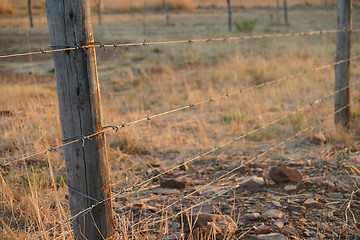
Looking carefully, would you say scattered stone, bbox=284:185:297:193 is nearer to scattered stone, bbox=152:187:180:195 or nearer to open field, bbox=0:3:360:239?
open field, bbox=0:3:360:239

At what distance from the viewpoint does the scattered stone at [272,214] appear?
281cm

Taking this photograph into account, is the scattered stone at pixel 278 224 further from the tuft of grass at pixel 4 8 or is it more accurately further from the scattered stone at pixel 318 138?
the tuft of grass at pixel 4 8

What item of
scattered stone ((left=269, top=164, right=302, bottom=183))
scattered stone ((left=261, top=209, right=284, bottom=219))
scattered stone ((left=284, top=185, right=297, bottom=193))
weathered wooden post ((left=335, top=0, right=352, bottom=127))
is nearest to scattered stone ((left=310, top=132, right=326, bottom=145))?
weathered wooden post ((left=335, top=0, right=352, bottom=127))

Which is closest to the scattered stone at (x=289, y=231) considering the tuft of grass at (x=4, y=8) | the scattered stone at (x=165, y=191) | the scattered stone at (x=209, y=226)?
the scattered stone at (x=209, y=226)

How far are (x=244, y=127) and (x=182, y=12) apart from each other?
4266cm

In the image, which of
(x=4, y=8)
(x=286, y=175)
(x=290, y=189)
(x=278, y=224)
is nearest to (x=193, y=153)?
(x=286, y=175)

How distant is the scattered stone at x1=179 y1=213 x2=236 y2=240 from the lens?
2463mm

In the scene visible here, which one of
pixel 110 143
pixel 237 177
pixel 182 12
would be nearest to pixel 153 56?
pixel 110 143

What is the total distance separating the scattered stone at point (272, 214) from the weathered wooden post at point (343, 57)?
2599 mm

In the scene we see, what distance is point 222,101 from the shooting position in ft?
23.2

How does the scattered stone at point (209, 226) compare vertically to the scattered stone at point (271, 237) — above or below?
above

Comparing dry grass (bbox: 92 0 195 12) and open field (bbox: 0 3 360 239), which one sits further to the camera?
dry grass (bbox: 92 0 195 12)

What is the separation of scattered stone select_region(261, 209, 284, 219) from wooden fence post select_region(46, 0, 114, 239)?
4.22 ft

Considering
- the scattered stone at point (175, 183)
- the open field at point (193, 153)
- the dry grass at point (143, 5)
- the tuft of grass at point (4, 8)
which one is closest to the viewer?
the open field at point (193, 153)
